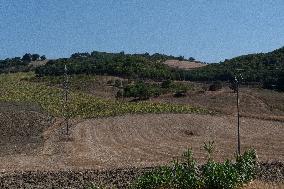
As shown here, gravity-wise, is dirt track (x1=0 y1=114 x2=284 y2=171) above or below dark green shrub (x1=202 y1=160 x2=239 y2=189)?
below

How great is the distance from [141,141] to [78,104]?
30243mm

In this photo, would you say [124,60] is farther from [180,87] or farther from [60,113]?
[60,113]

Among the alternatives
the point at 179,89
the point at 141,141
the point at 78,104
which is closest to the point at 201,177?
the point at 141,141

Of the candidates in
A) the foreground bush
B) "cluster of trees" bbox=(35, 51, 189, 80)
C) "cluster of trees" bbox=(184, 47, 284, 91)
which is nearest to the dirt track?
the foreground bush

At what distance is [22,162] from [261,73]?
220 feet

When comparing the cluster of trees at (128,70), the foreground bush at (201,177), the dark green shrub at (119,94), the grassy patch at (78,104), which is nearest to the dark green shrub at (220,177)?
the foreground bush at (201,177)

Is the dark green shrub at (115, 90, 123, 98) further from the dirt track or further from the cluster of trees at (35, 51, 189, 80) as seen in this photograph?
the cluster of trees at (35, 51, 189, 80)

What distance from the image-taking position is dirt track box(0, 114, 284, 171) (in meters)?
51.2

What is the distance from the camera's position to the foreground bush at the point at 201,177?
28562 millimetres

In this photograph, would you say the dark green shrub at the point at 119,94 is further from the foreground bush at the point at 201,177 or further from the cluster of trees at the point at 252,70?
the foreground bush at the point at 201,177

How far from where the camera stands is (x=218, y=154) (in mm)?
53875

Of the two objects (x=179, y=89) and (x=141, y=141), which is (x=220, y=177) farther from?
(x=179, y=89)

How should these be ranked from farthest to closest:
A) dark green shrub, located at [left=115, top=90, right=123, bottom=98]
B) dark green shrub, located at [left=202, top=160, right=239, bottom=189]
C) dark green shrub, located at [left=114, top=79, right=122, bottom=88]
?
1. dark green shrub, located at [left=114, top=79, right=122, bottom=88]
2. dark green shrub, located at [left=115, top=90, right=123, bottom=98]
3. dark green shrub, located at [left=202, top=160, right=239, bottom=189]

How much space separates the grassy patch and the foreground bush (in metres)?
48.5
